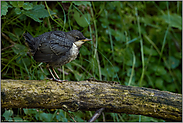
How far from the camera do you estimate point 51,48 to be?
2404mm

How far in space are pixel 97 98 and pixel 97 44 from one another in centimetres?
156

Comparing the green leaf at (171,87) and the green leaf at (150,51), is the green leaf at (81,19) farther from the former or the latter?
the green leaf at (171,87)

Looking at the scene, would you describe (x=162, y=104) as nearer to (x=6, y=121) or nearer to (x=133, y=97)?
(x=133, y=97)

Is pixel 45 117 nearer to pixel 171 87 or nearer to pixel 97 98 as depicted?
pixel 97 98

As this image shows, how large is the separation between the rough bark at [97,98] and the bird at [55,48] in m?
0.26

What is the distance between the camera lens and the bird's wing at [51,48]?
2.39m

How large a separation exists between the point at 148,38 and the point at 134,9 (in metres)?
0.61

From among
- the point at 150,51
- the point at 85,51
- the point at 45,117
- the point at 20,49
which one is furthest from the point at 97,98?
the point at 150,51

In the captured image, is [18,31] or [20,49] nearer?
[20,49]

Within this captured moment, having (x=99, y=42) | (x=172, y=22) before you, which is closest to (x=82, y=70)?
(x=99, y=42)

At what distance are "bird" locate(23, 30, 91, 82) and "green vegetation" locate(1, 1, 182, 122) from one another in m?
0.37

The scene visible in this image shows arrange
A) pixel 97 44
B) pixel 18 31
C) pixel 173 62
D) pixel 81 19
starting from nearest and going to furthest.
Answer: pixel 18 31, pixel 81 19, pixel 97 44, pixel 173 62

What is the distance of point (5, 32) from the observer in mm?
3004

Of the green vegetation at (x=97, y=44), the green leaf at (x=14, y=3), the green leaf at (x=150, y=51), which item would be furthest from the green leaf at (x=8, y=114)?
the green leaf at (x=150, y=51)
